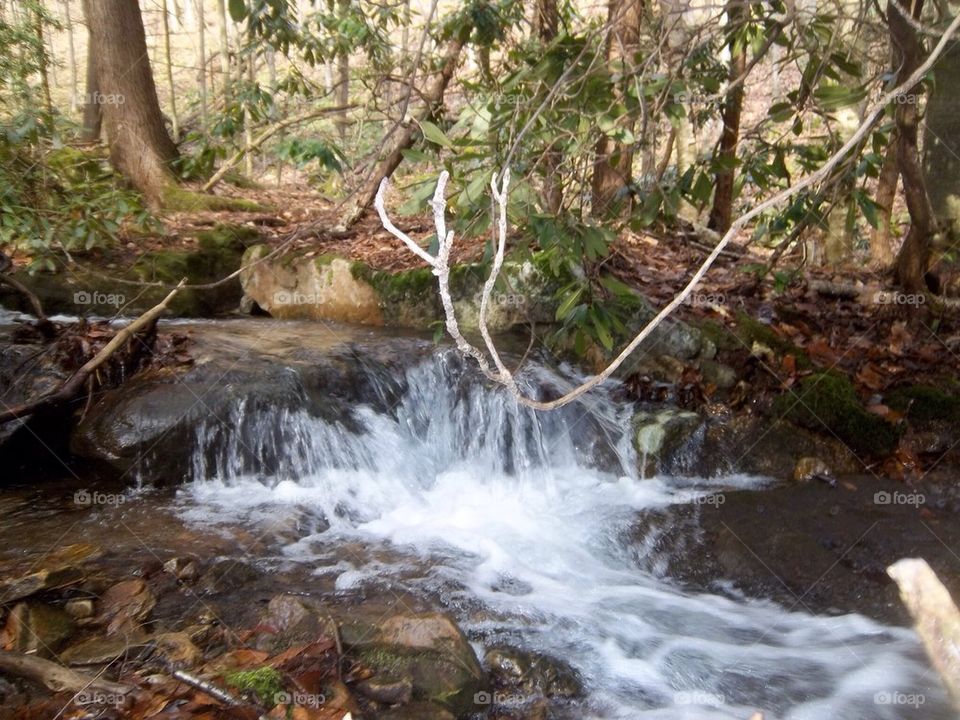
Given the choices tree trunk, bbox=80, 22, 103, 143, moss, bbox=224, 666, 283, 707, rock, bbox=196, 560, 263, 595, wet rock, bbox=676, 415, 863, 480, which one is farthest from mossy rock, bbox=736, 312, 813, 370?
tree trunk, bbox=80, 22, 103, 143

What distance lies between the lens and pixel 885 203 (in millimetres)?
8312

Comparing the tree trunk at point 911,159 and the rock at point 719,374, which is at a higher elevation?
the tree trunk at point 911,159

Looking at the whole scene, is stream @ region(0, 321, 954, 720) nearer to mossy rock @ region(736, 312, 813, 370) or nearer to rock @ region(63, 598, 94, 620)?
rock @ region(63, 598, 94, 620)

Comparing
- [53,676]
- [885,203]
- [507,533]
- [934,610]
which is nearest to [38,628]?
[53,676]

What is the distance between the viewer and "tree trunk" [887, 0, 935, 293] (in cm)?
443

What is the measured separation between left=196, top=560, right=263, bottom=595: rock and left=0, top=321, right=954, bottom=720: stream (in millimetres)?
138

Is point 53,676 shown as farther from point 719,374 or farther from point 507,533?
point 719,374

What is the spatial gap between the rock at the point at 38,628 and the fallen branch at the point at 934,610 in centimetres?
295

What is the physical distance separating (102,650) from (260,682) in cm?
69

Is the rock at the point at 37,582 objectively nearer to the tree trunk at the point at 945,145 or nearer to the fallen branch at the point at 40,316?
the fallen branch at the point at 40,316

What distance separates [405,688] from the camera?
282cm

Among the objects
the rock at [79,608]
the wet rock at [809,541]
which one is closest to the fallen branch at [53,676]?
the rock at [79,608]

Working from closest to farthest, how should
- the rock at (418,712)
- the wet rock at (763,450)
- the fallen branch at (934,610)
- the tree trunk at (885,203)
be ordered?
1. the fallen branch at (934,610)
2. the rock at (418,712)
3. the wet rock at (763,450)
4. the tree trunk at (885,203)

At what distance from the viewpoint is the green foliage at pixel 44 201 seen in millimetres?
4992
